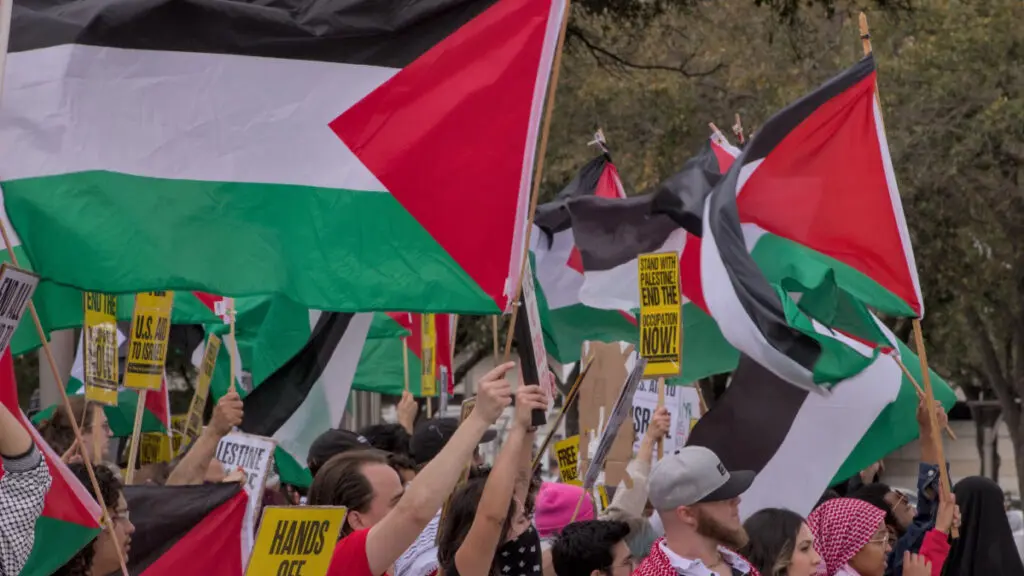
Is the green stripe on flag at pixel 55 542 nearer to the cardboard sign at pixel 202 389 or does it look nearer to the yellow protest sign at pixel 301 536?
the yellow protest sign at pixel 301 536

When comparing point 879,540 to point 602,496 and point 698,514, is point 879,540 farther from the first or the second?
point 602,496

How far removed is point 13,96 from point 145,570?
1.69 metres

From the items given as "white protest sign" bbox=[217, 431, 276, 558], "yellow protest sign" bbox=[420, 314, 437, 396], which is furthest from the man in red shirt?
"yellow protest sign" bbox=[420, 314, 437, 396]

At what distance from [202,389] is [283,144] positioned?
3.59 meters

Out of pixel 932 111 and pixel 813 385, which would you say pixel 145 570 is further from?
pixel 932 111

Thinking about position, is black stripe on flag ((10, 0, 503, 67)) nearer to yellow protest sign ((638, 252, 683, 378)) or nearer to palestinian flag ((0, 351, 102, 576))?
palestinian flag ((0, 351, 102, 576))

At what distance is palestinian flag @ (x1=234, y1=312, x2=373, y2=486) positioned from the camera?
10594 millimetres

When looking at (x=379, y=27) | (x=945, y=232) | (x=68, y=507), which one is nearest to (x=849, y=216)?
(x=379, y=27)

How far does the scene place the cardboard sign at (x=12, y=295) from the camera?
5102mm

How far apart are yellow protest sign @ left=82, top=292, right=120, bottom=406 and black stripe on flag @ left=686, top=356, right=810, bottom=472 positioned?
291 cm

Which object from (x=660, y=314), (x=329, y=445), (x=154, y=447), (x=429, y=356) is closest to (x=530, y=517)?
(x=329, y=445)

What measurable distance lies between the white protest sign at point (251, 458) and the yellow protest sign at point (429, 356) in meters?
5.52

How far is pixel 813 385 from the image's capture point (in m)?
8.83

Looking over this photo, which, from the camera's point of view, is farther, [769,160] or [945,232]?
[945,232]
